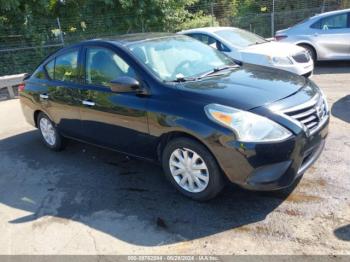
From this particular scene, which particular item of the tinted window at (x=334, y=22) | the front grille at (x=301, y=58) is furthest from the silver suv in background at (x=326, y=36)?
the front grille at (x=301, y=58)

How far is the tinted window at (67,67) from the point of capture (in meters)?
5.04

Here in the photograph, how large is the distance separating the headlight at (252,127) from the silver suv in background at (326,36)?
7.71 metres

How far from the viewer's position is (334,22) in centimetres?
1024

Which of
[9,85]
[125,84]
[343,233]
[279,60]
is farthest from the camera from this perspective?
[9,85]

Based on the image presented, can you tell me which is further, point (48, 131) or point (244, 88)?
point (48, 131)

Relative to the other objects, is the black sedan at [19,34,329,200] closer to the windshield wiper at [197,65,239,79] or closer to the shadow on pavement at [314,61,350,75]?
the windshield wiper at [197,65,239,79]

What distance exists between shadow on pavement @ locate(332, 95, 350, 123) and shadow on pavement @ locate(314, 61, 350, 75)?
9.12ft

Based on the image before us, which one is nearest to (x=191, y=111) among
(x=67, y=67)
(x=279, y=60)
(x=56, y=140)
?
(x=67, y=67)

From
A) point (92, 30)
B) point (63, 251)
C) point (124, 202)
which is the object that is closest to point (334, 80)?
point (124, 202)

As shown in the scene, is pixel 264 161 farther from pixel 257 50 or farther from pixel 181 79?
pixel 257 50

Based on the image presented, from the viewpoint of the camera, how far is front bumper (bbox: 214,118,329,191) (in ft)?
11.0

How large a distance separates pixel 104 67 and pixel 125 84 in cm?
74

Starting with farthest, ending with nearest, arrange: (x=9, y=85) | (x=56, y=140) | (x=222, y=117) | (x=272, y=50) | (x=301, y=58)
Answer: (x=9, y=85) < (x=272, y=50) < (x=301, y=58) < (x=56, y=140) < (x=222, y=117)

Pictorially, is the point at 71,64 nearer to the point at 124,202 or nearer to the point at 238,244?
the point at 124,202
